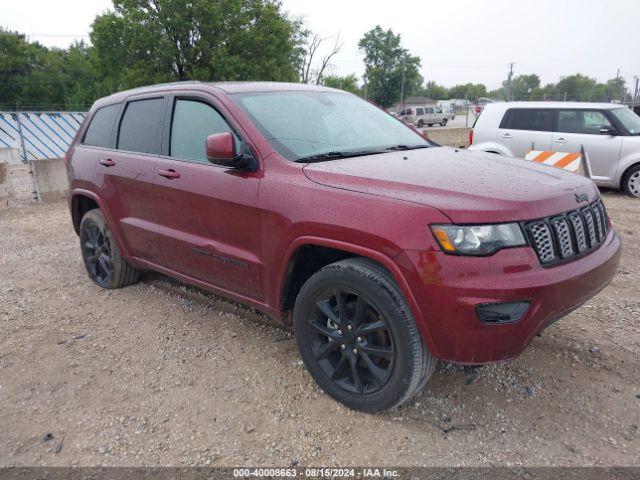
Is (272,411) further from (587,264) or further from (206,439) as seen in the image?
(587,264)

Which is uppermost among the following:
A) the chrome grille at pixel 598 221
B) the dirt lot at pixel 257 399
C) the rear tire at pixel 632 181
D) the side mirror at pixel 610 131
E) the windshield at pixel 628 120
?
the windshield at pixel 628 120

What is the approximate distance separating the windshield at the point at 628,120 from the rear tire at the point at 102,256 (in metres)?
8.37

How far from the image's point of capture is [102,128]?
178 inches

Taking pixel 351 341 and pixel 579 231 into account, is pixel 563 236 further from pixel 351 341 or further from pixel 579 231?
pixel 351 341

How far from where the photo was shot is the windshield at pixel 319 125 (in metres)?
3.08

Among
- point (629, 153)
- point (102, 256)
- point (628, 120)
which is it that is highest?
point (628, 120)

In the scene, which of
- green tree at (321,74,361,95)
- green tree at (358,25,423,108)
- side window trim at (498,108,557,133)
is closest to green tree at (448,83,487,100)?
green tree at (358,25,423,108)

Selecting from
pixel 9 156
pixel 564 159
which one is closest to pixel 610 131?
pixel 564 159

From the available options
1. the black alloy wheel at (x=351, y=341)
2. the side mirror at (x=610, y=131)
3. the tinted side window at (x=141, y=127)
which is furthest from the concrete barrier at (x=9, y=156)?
the side mirror at (x=610, y=131)

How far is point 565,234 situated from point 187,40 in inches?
993

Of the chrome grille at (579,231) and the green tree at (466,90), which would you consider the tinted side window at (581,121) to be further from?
the green tree at (466,90)

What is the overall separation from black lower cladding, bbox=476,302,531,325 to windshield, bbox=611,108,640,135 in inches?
319

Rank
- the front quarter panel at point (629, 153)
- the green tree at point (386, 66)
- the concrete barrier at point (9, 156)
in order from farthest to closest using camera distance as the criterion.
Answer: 1. the green tree at point (386, 66)
2. the concrete barrier at point (9, 156)
3. the front quarter panel at point (629, 153)

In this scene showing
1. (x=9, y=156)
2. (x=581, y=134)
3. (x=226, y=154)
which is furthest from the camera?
(x=9, y=156)
